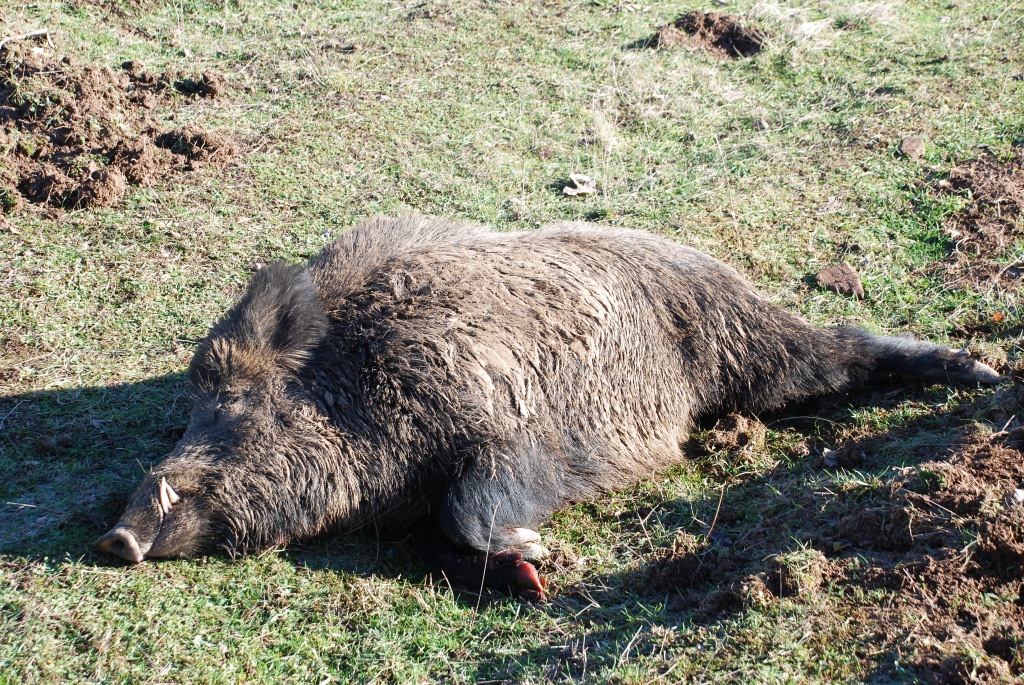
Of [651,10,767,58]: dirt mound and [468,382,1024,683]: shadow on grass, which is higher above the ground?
[651,10,767,58]: dirt mound

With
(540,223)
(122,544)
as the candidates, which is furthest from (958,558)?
(540,223)

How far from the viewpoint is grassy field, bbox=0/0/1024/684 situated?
3.51m

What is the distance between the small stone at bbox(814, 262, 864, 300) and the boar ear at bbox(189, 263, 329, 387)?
133 inches

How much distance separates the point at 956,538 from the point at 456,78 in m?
5.98

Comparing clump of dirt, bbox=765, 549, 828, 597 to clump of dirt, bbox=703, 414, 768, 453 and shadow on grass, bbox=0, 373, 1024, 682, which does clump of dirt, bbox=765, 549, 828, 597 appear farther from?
clump of dirt, bbox=703, 414, 768, 453

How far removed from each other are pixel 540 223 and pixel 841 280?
6.85ft

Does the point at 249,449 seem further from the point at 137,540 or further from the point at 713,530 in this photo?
the point at 713,530

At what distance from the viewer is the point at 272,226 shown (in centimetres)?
655

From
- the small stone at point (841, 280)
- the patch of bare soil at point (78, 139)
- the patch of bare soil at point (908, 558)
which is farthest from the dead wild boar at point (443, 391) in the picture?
the patch of bare soil at point (78, 139)

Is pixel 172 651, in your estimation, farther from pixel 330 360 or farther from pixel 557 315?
pixel 557 315

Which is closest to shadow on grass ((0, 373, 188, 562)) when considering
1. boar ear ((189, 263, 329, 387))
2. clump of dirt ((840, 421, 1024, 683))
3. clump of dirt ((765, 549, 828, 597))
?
boar ear ((189, 263, 329, 387))

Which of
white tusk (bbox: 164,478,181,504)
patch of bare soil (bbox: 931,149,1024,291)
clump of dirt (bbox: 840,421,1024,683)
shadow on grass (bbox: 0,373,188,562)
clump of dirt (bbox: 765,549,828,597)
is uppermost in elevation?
patch of bare soil (bbox: 931,149,1024,291)

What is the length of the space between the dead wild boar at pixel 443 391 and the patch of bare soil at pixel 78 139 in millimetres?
2721

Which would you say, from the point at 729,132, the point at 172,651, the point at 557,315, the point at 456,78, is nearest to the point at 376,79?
the point at 456,78
